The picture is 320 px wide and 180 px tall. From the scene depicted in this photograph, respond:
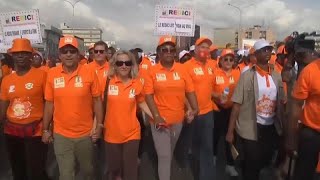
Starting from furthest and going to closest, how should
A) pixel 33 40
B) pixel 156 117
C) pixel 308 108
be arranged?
pixel 33 40 → pixel 156 117 → pixel 308 108

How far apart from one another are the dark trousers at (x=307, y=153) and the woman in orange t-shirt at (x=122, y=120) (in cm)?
198

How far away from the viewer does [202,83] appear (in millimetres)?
6957

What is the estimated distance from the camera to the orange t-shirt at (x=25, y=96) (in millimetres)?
5735

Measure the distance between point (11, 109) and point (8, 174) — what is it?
6.02ft

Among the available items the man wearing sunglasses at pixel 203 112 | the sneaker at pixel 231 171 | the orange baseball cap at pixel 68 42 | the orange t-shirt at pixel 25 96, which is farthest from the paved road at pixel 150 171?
the orange baseball cap at pixel 68 42

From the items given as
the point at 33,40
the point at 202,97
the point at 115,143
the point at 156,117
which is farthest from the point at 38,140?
the point at 33,40

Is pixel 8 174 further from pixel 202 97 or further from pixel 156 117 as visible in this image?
pixel 202 97

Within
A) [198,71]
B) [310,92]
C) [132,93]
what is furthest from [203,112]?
[310,92]

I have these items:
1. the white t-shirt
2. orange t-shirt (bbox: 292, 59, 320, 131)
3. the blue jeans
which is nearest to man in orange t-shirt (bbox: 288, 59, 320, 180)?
orange t-shirt (bbox: 292, 59, 320, 131)

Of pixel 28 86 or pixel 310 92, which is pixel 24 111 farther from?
pixel 310 92

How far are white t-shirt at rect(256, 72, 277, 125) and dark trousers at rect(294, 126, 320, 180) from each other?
31.7 inches

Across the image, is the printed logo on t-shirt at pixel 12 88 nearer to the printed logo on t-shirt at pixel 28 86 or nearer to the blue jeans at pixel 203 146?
the printed logo on t-shirt at pixel 28 86

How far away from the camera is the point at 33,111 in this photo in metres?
5.77

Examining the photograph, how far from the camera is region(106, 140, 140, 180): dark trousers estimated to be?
562 centimetres
